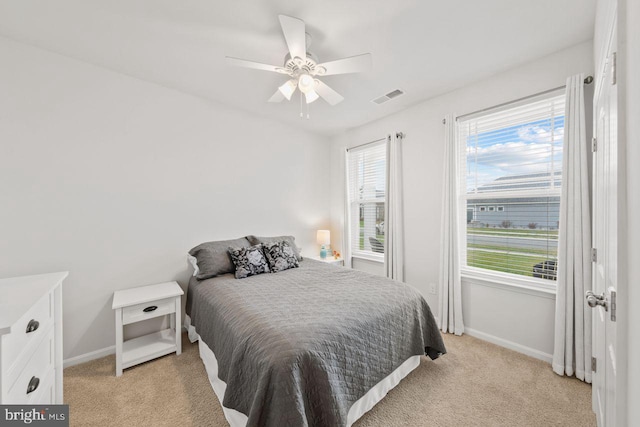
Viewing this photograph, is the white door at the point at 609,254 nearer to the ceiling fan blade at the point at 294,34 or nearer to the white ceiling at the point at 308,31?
the white ceiling at the point at 308,31

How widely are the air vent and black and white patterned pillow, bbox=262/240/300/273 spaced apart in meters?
2.04

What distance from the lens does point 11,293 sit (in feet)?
4.33

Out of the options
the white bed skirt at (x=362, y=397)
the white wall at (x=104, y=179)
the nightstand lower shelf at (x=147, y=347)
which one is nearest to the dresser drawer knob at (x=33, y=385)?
the nightstand lower shelf at (x=147, y=347)

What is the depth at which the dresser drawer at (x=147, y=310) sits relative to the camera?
6.71 ft

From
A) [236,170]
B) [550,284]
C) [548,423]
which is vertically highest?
[236,170]

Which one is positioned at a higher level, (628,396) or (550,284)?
(628,396)

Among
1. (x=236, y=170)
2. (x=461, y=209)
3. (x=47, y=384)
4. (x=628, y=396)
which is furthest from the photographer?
(x=236, y=170)

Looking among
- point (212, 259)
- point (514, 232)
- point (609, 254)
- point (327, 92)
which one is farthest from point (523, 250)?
point (212, 259)

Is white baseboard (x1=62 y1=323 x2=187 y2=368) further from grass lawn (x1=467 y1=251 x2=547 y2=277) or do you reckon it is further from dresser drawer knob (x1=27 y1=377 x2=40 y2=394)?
grass lawn (x1=467 y1=251 x2=547 y2=277)

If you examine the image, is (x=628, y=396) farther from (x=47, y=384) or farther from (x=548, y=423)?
(x=47, y=384)

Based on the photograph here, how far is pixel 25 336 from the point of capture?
118cm

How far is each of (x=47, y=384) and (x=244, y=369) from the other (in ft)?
4.08

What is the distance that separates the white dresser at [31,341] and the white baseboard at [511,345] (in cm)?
330

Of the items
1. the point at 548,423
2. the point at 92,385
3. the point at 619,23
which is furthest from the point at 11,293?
the point at 548,423
